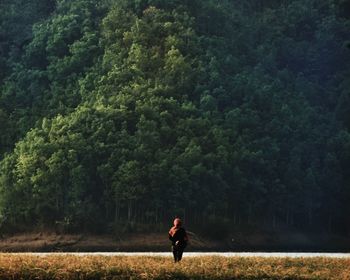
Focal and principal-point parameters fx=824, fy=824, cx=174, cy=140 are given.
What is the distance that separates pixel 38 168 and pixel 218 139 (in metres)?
20.1

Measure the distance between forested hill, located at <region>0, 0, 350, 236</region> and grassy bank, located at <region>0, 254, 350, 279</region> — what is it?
5424 cm

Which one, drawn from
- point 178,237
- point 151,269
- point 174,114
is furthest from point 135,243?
point 151,269

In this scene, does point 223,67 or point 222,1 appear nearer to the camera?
point 223,67

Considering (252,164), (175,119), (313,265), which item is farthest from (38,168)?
(313,265)

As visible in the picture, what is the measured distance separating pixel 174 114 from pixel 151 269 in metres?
67.9

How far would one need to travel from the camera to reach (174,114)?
316ft

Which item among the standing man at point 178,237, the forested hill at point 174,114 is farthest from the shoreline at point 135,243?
the standing man at point 178,237

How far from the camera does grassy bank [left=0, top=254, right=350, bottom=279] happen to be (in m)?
28.4

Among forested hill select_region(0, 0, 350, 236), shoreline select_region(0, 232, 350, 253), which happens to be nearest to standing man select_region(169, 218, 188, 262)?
shoreline select_region(0, 232, 350, 253)

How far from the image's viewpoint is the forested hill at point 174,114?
87.8m

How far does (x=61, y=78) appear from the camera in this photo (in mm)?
107500

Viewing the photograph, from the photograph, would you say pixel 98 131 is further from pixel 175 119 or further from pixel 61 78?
pixel 61 78

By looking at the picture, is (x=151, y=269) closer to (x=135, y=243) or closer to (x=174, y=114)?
(x=135, y=243)

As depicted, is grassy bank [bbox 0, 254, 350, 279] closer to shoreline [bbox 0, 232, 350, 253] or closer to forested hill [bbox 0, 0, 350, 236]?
shoreline [bbox 0, 232, 350, 253]
